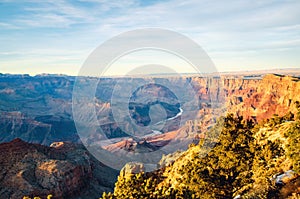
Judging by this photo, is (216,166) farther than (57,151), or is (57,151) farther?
(57,151)

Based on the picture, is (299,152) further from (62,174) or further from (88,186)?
(88,186)

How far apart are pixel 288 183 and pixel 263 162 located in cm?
380

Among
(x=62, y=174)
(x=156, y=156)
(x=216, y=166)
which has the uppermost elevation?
(x=216, y=166)

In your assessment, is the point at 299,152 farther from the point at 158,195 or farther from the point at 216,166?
the point at 158,195

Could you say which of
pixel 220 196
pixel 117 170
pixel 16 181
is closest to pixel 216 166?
pixel 220 196

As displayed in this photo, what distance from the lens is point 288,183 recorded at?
21.0 meters

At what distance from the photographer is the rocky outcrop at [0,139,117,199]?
7019cm

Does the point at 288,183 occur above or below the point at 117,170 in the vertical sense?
above

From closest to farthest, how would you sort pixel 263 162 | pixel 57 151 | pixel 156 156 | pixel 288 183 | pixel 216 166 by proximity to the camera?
pixel 288 183
pixel 263 162
pixel 216 166
pixel 57 151
pixel 156 156

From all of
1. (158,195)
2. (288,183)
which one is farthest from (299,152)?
(158,195)

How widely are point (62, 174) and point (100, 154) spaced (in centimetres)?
5948

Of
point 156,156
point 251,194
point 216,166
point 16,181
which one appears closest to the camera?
point 251,194

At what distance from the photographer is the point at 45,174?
76.3 metres

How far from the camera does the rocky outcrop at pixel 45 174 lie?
70188 millimetres
